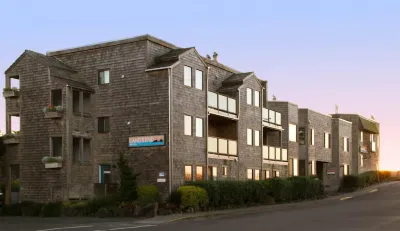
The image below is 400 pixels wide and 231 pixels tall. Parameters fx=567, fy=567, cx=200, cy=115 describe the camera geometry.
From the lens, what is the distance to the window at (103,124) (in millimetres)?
36281

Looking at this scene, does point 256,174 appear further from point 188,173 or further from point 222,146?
point 188,173

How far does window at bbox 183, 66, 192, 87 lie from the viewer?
3534cm

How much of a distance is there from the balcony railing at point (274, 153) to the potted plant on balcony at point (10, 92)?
19573 millimetres

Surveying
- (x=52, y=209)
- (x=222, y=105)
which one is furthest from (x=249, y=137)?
(x=52, y=209)

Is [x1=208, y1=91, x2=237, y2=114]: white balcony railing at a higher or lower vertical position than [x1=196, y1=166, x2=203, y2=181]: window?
higher

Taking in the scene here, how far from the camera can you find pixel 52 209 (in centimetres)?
3225

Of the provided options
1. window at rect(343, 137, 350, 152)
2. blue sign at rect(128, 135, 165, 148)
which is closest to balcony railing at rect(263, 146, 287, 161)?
blue sign at rect(128, 135, 165, 148)

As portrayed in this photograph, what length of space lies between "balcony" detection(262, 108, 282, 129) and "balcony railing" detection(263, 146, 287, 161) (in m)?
1.90

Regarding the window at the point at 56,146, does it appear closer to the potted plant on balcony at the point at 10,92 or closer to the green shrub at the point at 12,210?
the green shrub at the point at 12,210

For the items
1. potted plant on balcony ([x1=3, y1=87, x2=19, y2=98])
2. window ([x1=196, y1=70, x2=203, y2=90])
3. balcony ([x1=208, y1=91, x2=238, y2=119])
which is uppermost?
window ([x1=196, y1=70, x2=203, y2=90])

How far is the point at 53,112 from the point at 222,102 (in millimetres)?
11636

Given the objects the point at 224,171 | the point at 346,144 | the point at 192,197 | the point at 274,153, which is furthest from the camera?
the point at 346,144

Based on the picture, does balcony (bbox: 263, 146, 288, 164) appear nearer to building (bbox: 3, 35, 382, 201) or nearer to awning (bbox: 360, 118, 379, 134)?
building (bbox: 3, 35, 382, 201)

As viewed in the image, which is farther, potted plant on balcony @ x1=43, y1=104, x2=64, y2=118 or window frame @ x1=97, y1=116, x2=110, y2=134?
window frame @ x1=97, y1=116, x2=110, y2=134
